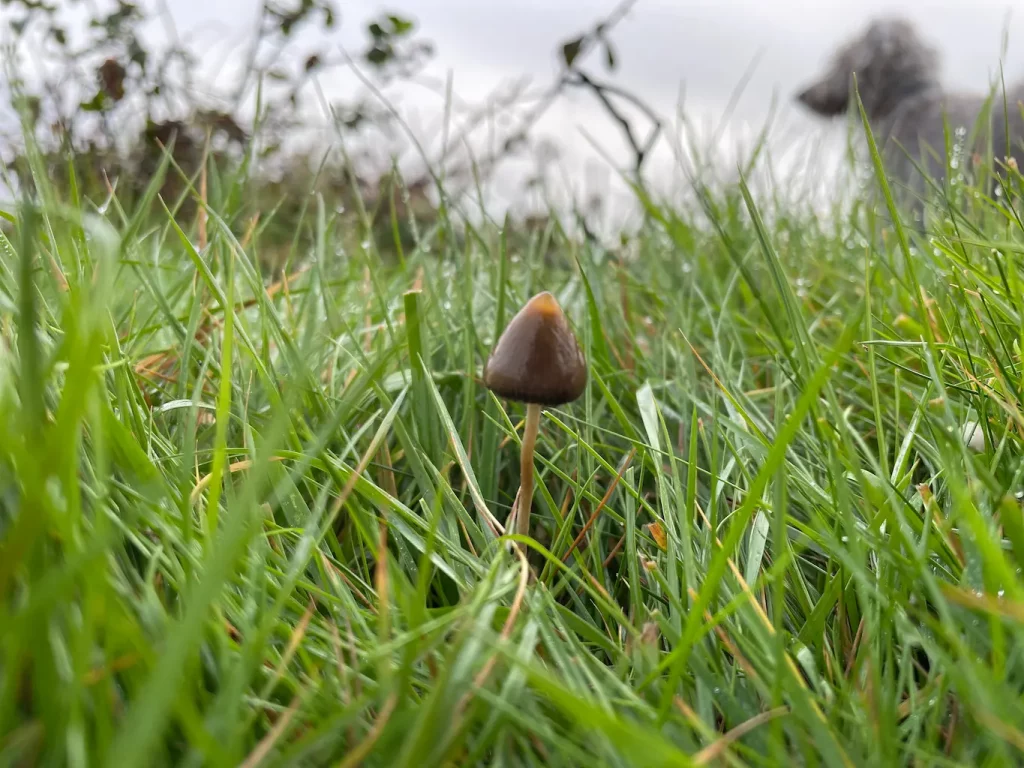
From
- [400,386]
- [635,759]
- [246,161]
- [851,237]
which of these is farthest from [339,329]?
[851,237]

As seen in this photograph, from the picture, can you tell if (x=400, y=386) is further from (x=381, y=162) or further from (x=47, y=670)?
(x=381, y=162)

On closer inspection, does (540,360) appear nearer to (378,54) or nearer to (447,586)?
(447,586)

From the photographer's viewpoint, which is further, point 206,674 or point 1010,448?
point 1010,448

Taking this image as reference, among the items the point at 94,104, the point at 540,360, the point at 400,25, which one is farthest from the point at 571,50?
the point at 540,360

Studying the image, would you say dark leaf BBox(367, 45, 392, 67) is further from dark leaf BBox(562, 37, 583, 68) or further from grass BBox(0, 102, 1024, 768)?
grass BBox(0, 102, 1024, 768)

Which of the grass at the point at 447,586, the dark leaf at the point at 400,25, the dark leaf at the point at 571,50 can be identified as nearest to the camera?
the grass at the point at 447,586

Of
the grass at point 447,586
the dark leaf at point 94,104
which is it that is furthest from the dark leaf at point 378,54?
the grass at point 447,586

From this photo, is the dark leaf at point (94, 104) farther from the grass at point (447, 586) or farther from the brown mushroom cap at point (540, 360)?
the brown mushroom cap at point (540, 360)

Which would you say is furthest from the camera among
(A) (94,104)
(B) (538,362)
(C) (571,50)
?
(C) (571,50)
